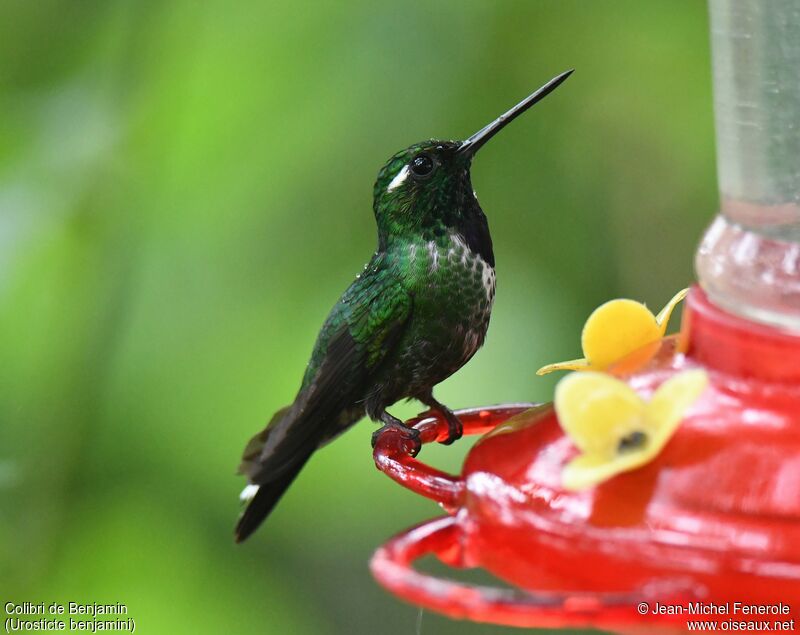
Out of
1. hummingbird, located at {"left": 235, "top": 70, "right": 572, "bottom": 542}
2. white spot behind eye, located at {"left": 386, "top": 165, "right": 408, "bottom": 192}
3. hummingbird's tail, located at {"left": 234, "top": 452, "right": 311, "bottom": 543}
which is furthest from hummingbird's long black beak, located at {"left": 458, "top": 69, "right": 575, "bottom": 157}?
hummingbird's tail, located at {"left": 234, "top": 452, "right": 311, "bottom": 543}

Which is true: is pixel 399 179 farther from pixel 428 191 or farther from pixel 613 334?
pixel 613 334

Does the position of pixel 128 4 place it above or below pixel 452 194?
above

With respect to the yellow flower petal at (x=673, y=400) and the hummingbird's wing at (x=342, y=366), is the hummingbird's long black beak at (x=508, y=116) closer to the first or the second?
the hummingbird's wing at (x=342, y=366)

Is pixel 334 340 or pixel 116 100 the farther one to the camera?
pixel 116 100

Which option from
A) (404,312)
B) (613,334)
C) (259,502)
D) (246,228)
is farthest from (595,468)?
(246,228)

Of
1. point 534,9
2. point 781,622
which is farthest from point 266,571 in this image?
point 781,622

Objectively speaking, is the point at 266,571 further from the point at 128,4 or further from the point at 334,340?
the point at 128,4

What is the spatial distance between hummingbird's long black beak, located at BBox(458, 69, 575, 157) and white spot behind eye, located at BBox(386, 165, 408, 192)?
0.15m

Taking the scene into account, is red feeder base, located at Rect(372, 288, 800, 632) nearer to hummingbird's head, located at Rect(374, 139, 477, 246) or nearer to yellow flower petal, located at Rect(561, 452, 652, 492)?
yellow flower petal, located at Rect(561, 452, 652, 492)

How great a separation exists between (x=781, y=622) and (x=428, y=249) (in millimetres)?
1615

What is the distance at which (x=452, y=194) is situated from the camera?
304cm

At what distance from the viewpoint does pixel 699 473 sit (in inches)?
61.4

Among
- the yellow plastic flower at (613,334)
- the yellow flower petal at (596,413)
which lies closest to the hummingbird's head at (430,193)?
the yellow plastic flower at (613,334)

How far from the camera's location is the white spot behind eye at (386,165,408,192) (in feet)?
9.96
